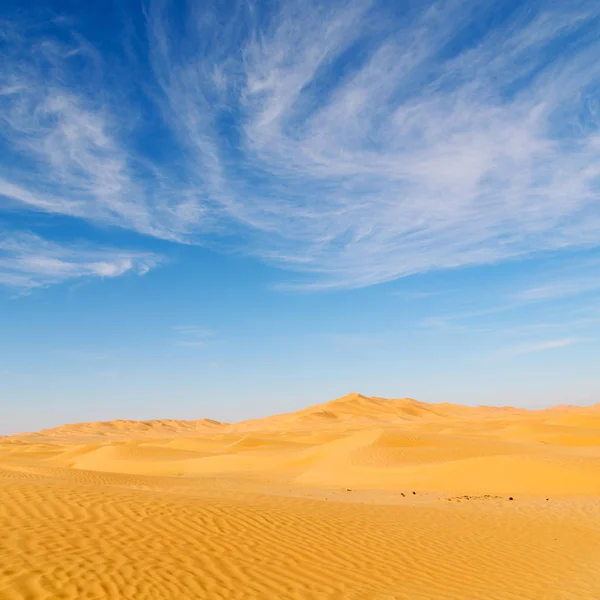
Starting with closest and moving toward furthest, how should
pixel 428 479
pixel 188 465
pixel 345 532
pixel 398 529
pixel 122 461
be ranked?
pixel 345 532 → pixel 398 529 → pixel 428 479 → pixel 188 465 → pixel 122 461

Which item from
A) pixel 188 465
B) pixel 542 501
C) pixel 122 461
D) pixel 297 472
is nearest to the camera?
pixel 542 501

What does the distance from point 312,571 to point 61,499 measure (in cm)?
604

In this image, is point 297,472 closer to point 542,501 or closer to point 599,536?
point 542,501

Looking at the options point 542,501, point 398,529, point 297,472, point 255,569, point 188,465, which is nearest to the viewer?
point 255,569

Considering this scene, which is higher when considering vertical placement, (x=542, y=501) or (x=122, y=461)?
(x=122, y=461)

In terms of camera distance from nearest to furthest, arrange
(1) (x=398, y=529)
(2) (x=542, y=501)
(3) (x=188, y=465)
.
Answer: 1. (1) (x=398, y=529)
2. (2) (x=542, y=501)
3. (3) (x=188, y=465)

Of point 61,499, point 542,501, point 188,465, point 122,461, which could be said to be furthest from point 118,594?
point 122,461

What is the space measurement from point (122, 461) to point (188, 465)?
22.3 feet

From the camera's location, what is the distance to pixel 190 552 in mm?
8992

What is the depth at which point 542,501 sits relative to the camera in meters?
18.0

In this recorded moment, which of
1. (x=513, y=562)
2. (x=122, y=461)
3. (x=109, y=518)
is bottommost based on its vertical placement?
(x=513, y=562)

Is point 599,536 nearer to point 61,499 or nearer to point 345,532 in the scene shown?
point 345,532

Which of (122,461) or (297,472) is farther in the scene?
(122,461)

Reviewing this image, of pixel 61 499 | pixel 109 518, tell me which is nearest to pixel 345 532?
pixel 109 518
